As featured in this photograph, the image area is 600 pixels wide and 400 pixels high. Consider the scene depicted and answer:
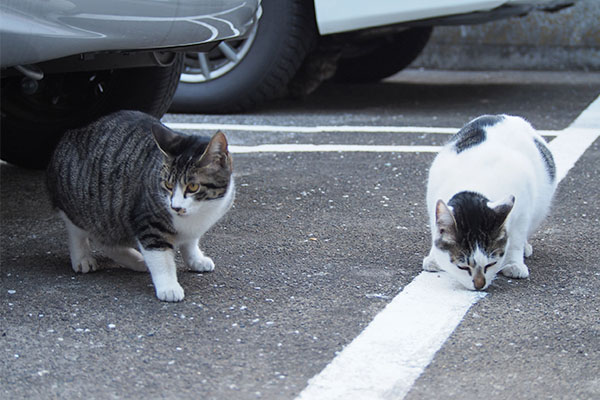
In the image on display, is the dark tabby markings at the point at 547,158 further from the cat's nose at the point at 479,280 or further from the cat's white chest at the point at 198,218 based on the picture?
the cat's white chest at the point at 198,218

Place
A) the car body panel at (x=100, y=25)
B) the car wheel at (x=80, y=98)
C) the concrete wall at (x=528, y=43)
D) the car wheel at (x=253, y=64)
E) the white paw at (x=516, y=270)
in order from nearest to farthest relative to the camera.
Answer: the car body panel at (x=100, y=25), the white paw at (x=516, y=270), the car wheel at (x=80, y=98), the car wheel at (x=253, y=64), the concrete wall at (x=528, y=43)

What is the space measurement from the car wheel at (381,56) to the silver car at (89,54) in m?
3.72

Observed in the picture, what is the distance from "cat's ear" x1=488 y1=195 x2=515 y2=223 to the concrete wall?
6.78m

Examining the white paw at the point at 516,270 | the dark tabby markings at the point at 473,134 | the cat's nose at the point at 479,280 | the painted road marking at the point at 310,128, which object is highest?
the dark tabby markings at the point at 473,134

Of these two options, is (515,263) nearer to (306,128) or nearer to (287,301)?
(287,301)

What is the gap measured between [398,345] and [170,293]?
2.77ft

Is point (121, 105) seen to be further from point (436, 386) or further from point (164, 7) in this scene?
point (436, 386)

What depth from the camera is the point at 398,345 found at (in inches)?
99.1

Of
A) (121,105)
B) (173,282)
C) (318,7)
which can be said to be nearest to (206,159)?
(173,282)

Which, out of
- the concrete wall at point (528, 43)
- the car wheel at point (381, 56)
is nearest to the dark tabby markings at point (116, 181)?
the car wheel at point (381, 56)

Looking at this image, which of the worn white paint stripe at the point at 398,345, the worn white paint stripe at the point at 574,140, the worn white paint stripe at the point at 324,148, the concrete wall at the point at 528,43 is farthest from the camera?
the concrete wall at the point at 528,43

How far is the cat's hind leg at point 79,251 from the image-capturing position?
3.21 meters

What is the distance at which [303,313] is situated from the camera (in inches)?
109

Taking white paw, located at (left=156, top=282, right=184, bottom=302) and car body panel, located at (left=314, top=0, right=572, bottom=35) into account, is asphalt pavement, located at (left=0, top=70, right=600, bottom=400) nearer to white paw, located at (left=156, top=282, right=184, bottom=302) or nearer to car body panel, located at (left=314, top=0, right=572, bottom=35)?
white paw, located at (left=156, top=282, right=184, bottom=302)
